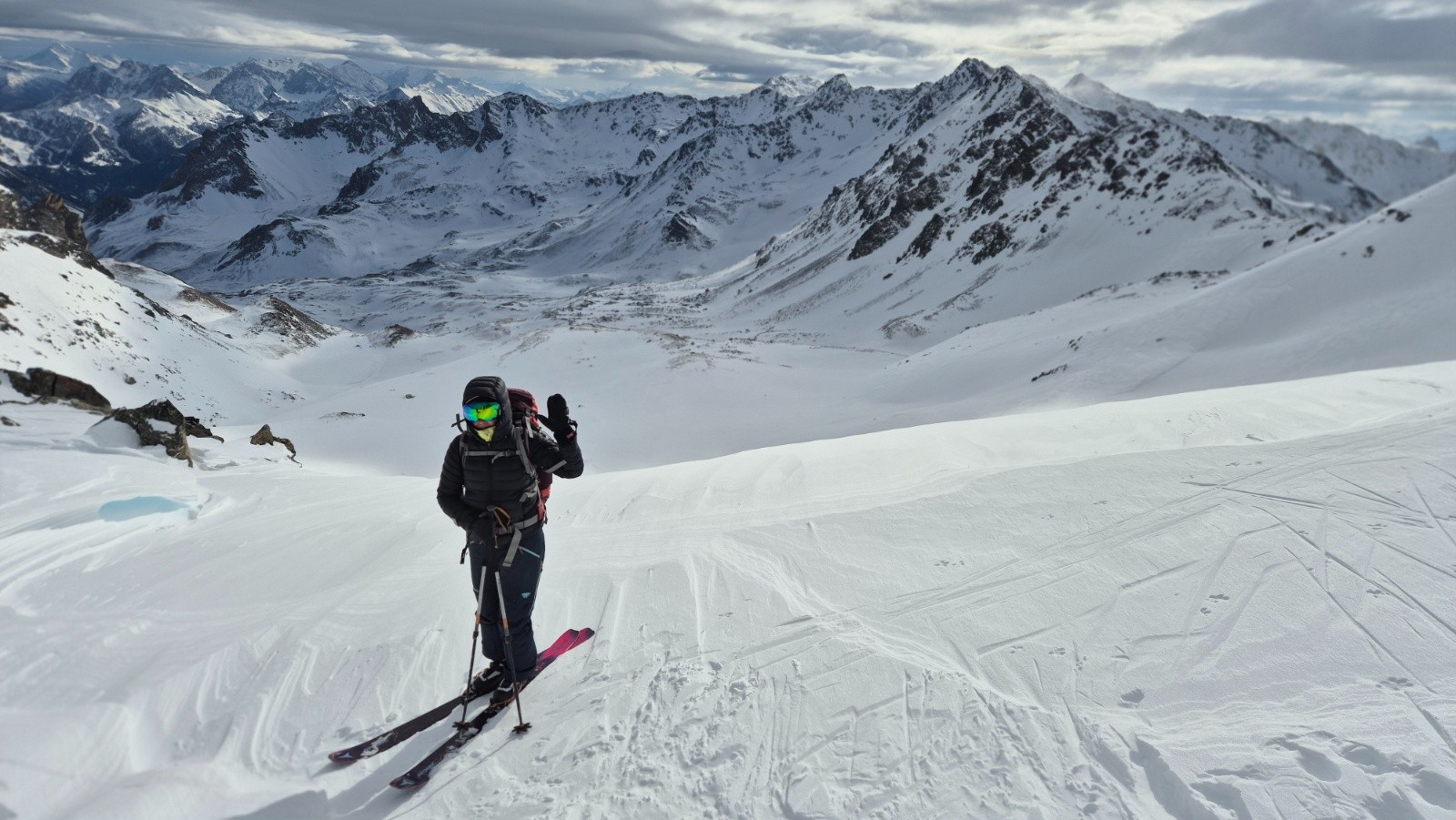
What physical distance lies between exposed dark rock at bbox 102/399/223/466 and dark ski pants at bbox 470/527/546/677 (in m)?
12.7

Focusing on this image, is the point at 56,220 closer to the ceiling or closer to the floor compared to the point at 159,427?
closer to the ceiling

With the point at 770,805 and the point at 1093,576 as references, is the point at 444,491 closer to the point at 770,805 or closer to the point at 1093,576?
the point at 770,805

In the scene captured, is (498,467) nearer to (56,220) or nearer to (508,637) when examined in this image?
(508,637)

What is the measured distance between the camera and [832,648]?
621 cm

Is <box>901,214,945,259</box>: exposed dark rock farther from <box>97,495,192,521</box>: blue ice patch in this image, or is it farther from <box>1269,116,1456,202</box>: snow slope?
<box>97,495,192,521</box>: blue ice patch

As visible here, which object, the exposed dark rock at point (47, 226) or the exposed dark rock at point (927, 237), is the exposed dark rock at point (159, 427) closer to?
the exposed dark rock at point (47, 226)

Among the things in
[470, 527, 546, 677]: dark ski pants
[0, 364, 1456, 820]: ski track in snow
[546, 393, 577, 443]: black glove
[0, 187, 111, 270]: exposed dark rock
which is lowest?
[0, 364, 1456, 820]: ski track in snow

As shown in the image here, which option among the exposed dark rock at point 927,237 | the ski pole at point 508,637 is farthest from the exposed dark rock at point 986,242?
the ski pole at point 508,637

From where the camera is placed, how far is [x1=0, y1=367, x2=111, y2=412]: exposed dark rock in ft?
66.4

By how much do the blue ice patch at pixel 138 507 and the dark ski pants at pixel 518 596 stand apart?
25.1 feet

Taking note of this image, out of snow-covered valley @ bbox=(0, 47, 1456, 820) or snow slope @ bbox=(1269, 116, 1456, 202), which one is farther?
snow slope @ bbox=(1269, 116, 1456, 202)

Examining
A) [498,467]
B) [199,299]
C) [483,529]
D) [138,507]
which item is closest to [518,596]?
[483,529]

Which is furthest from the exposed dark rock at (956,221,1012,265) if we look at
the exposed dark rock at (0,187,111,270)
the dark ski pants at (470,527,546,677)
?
the exposed dark rock at (0,187,111,270)

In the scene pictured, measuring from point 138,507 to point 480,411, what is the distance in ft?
28.9
